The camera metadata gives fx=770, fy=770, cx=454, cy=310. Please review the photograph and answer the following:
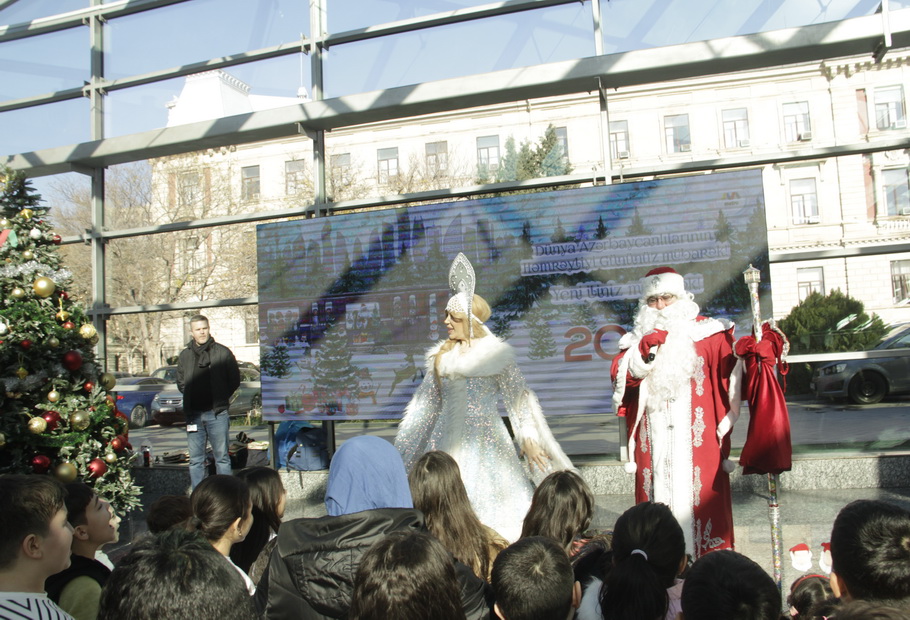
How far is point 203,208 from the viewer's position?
1059cm

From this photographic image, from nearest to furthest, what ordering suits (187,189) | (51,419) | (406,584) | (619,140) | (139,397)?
(406,584) < (51,419) < (619,140) < (187,189) < (139,397)

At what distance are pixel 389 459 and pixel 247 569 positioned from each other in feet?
3.81

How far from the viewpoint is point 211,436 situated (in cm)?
687

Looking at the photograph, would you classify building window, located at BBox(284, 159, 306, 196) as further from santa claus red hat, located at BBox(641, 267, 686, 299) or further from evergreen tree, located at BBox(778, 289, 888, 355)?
evergreen tree, located at BBox(778, 289, 888, 355)

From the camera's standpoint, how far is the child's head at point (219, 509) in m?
2.87

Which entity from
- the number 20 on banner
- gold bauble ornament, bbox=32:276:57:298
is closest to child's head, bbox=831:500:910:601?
the number 20 on banner

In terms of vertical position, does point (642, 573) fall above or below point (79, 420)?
below

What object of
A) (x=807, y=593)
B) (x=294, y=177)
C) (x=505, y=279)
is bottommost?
(x=807, y=593)

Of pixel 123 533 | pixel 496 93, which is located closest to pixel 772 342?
pixel 496 93

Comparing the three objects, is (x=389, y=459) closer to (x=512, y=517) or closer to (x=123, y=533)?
(x=512, y=517)

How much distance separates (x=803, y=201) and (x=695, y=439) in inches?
118

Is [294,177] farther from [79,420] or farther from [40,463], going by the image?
[40,463]

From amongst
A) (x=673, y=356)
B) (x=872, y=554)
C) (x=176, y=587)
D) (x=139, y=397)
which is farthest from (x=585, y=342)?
(x=139, y=397)

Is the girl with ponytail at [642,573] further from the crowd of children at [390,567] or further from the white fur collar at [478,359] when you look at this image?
the white fur collar at [478,359]
